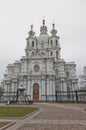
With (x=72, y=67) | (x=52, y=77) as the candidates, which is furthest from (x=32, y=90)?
(x=72, y=67)

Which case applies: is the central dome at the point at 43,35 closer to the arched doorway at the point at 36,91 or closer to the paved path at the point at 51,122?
the arched doorway at the point at 36,91

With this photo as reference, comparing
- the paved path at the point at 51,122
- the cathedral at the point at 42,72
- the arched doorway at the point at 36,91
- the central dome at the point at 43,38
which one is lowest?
the paved path at the point at 51,122

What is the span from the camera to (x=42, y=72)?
187ft

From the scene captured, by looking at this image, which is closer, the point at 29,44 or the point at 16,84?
the point at 16,84

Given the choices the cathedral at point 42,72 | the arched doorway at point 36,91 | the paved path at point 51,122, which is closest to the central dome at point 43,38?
the cathedral at point 42,72

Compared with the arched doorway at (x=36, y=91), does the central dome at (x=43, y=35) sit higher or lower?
higher

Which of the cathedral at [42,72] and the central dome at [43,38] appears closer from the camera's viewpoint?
the cathedral at [42,72]

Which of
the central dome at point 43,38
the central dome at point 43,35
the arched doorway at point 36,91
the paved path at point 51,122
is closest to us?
the paved path at point 51,122

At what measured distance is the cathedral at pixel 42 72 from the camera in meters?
55.8

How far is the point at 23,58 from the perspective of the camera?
60062mm

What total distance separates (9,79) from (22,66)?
709cm

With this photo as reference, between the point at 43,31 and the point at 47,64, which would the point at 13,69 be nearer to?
the point at 47,64

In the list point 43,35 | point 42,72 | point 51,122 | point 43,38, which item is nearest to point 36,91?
point 42,72

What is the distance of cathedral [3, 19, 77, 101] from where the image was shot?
5578 cm
